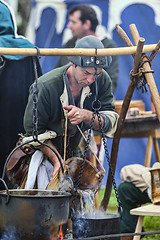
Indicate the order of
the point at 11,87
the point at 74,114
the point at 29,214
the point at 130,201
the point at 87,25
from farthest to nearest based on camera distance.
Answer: the point at 87,25
the point at 130,201
the point at 11,87
the point at 74,114
the point at 29,214

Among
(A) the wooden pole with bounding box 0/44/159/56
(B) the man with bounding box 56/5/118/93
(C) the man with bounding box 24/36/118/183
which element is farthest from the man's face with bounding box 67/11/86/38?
(A) the wooden pole with bounding box 0/44/159/56

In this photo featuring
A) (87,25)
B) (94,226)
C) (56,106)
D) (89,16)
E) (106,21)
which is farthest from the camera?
(106,21)

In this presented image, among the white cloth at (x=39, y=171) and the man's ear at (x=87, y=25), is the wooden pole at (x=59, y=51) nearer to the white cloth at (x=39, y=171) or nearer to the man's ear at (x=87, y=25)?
the white cloth at (x=39, y=171)

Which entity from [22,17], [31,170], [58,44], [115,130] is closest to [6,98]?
[31,170]

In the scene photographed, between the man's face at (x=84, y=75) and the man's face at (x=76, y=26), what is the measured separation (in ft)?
6.48

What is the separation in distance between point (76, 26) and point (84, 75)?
2.29m

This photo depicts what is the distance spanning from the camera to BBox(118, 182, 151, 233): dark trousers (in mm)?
4602

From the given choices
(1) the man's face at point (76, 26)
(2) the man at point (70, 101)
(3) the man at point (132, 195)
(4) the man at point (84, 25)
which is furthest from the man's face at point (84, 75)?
(1) the man's face at point (76, 26)

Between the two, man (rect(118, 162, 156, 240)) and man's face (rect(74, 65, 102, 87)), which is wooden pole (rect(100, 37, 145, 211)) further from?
man (rect(118, 162, 156, 240))

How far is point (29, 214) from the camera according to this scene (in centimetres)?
249

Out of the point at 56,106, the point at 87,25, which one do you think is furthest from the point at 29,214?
the point at 87,25

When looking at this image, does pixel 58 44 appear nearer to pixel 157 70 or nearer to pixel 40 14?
pixel 40 14

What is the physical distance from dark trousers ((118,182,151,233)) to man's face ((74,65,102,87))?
1.78 metres

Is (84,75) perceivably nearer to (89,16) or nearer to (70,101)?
(70,101)
